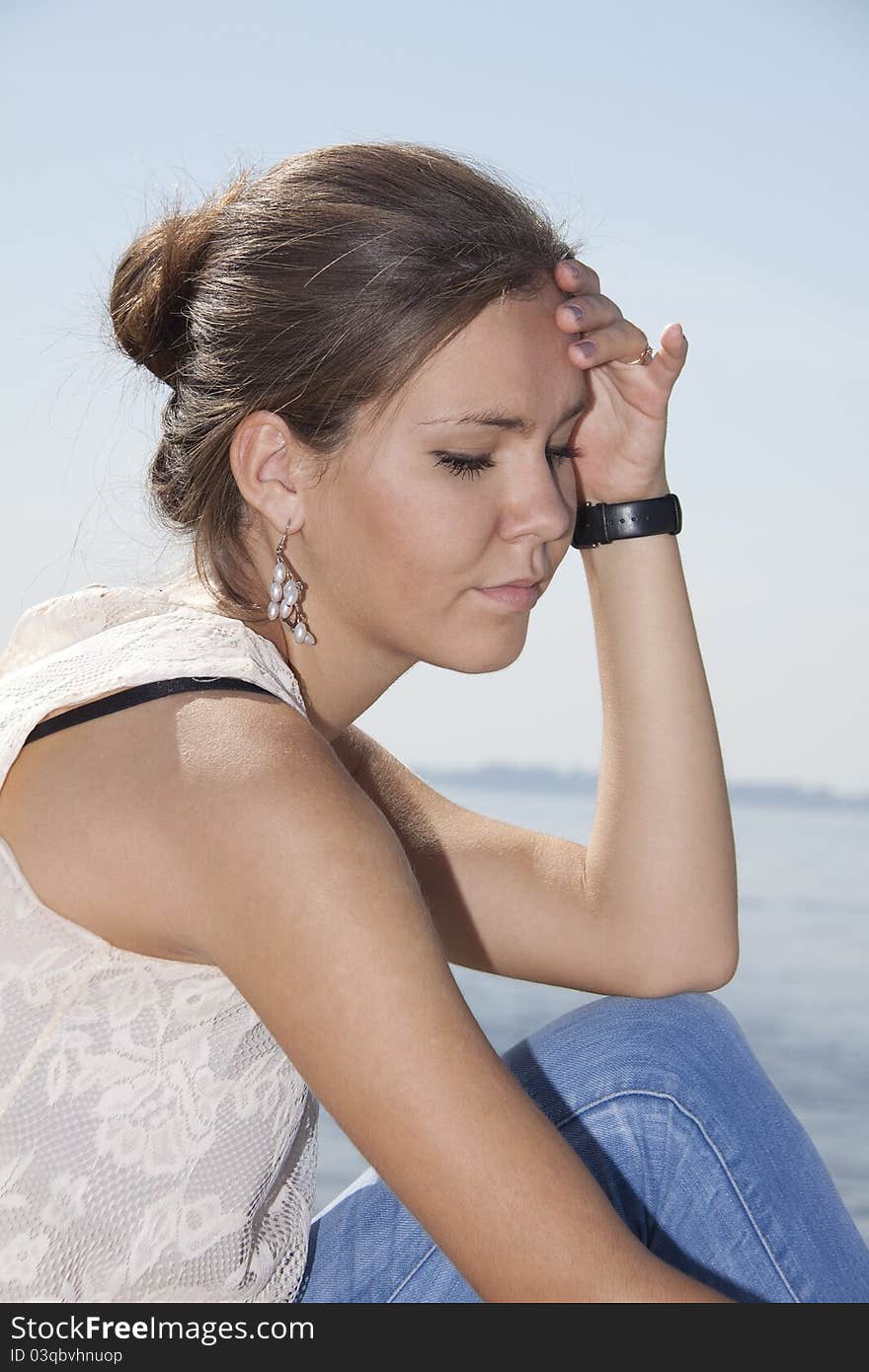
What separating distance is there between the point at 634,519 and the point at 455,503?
0.50m

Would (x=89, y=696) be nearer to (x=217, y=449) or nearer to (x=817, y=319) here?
(x=217, y=449)

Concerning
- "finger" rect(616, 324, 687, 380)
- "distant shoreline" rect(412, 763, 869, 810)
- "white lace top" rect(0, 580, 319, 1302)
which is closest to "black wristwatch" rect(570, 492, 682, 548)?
"finger" rect(616, 324, 687, 380)

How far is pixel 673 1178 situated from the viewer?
4.73ft

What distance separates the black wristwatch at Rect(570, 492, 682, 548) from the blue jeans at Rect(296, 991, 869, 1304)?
587 millimetres

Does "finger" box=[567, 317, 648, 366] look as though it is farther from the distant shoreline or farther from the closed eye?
the distant shoreline

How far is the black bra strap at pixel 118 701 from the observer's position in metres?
1.10

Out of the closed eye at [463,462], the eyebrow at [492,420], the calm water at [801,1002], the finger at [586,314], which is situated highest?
the finger at [586,314]

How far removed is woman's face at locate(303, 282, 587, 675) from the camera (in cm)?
131

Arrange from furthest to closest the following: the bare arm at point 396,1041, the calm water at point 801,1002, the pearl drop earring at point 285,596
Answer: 1. the calm water at point 801,1002
2. the pearl drop earring at point 285,596
3. the bare arm at point 396,1041

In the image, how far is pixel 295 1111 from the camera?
4.32 ft

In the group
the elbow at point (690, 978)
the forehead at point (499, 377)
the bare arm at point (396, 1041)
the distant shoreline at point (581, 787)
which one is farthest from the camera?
the distant shoreline at point (581, 787)

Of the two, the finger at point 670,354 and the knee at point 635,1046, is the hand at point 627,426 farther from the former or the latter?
the knee at point 635,1046

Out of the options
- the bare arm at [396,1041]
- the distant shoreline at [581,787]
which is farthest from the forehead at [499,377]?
the distant shoreline at [581,787]
